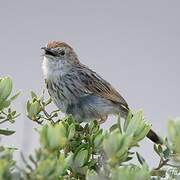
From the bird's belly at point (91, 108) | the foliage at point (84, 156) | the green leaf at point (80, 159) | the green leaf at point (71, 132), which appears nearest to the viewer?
the foliage at point (84, 156)

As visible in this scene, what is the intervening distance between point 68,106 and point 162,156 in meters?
2.22

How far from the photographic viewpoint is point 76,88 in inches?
173

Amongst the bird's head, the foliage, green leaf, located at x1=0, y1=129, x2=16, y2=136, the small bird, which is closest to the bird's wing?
the small bird

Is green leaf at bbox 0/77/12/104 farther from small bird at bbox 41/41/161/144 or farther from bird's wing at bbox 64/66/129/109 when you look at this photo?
bird's wing at bbox 64/66/129/109

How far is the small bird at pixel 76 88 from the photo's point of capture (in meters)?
4.25

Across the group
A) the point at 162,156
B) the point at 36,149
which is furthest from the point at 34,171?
the point at 162,156

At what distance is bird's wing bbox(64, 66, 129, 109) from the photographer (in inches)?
180

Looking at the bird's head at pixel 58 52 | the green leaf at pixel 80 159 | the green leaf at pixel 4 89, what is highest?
the bird's head at pixel 58 52

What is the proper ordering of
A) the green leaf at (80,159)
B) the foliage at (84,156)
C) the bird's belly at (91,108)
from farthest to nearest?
the bird's belly at (91,108) < the green leaf at (80,159) < the foliage at (84,156)

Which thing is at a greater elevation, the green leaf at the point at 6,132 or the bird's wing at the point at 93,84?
the bird's wing at the point at 93,84

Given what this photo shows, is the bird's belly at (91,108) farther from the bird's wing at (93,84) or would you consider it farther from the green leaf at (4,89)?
the green leaf at (4,89)

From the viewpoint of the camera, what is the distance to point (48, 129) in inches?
52.6

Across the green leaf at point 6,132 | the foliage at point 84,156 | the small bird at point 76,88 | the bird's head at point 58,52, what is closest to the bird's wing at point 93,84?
the small bird at point 76,88

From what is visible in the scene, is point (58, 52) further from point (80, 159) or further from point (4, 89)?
point (80, 159)
